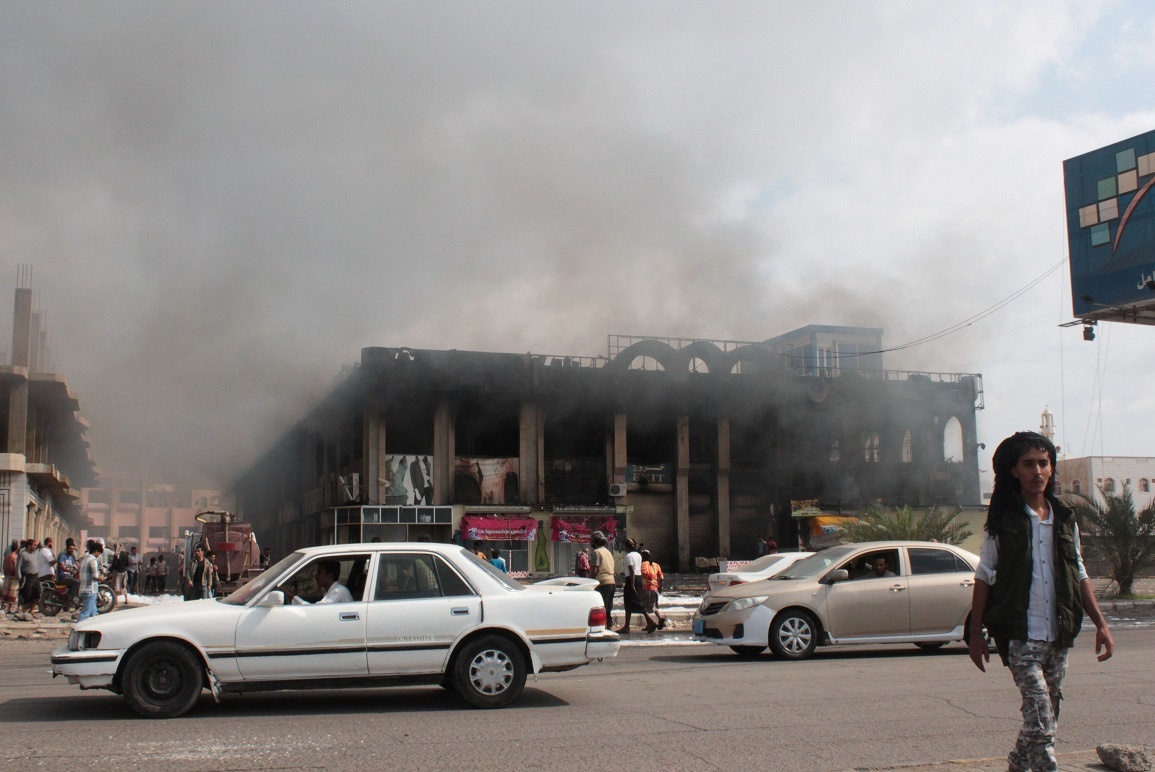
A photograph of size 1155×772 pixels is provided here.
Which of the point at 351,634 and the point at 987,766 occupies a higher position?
the point at 351,634

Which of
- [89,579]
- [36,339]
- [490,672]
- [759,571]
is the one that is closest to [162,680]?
[490,672]

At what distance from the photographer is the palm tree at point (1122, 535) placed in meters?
21.9

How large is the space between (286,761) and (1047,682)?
4095mm

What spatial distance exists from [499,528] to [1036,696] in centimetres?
3754

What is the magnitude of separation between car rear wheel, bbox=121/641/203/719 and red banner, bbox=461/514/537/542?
108ft

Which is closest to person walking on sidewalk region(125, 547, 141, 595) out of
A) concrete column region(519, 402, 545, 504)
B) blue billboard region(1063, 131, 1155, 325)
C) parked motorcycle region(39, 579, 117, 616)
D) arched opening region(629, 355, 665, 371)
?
parked motorcycle region(39, 579, 117, 616)

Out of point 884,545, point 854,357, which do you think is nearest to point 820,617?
point 884,545

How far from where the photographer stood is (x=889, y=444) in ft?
155

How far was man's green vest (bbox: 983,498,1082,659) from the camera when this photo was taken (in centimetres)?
438

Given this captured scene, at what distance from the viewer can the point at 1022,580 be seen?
173 inches

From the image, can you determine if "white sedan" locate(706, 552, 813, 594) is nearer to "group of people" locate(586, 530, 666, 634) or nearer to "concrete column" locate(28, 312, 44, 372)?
"group of people" locate(586, 530, 666, 634)

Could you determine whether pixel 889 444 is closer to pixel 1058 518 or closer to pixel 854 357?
pixel 854 357

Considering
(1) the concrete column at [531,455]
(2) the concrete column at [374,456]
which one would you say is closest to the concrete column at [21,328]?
(2) the concrete column at [374,456]

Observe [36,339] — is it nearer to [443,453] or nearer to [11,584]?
[443,453]
